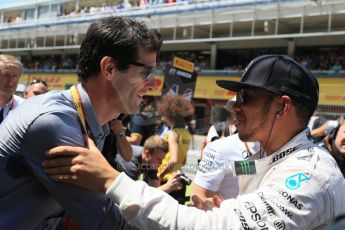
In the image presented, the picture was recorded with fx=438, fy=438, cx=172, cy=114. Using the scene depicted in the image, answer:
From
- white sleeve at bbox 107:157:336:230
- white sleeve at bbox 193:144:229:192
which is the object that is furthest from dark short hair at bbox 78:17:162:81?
white sleeve at bbox 193:144:229:192

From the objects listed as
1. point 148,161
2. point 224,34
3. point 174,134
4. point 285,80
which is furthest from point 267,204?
point 224,34

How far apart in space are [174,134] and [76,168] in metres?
3.90

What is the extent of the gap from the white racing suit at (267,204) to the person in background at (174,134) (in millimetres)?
3245

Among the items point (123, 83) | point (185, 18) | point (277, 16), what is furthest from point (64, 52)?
point (123, 83)

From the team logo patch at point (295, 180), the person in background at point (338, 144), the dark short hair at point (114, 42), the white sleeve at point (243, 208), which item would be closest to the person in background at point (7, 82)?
the dark short hair at point (114, 42)

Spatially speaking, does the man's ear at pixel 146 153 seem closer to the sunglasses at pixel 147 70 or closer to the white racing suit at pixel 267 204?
the sunglasses at pixel 147 70

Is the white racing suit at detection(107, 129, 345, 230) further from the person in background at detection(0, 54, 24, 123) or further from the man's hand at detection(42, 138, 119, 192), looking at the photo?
the person in background at detection(0, 54, 24, 123)

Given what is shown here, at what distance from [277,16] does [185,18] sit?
24.2 feet

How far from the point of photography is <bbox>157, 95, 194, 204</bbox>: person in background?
4934 mm

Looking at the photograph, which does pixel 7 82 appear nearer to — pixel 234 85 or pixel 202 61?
pixel 234 85

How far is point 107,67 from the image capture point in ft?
5.97

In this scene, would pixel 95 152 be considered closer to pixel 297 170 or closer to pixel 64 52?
pixel 297 170

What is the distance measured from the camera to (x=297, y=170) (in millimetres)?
1612

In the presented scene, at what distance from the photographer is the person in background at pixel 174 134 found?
4934mm
